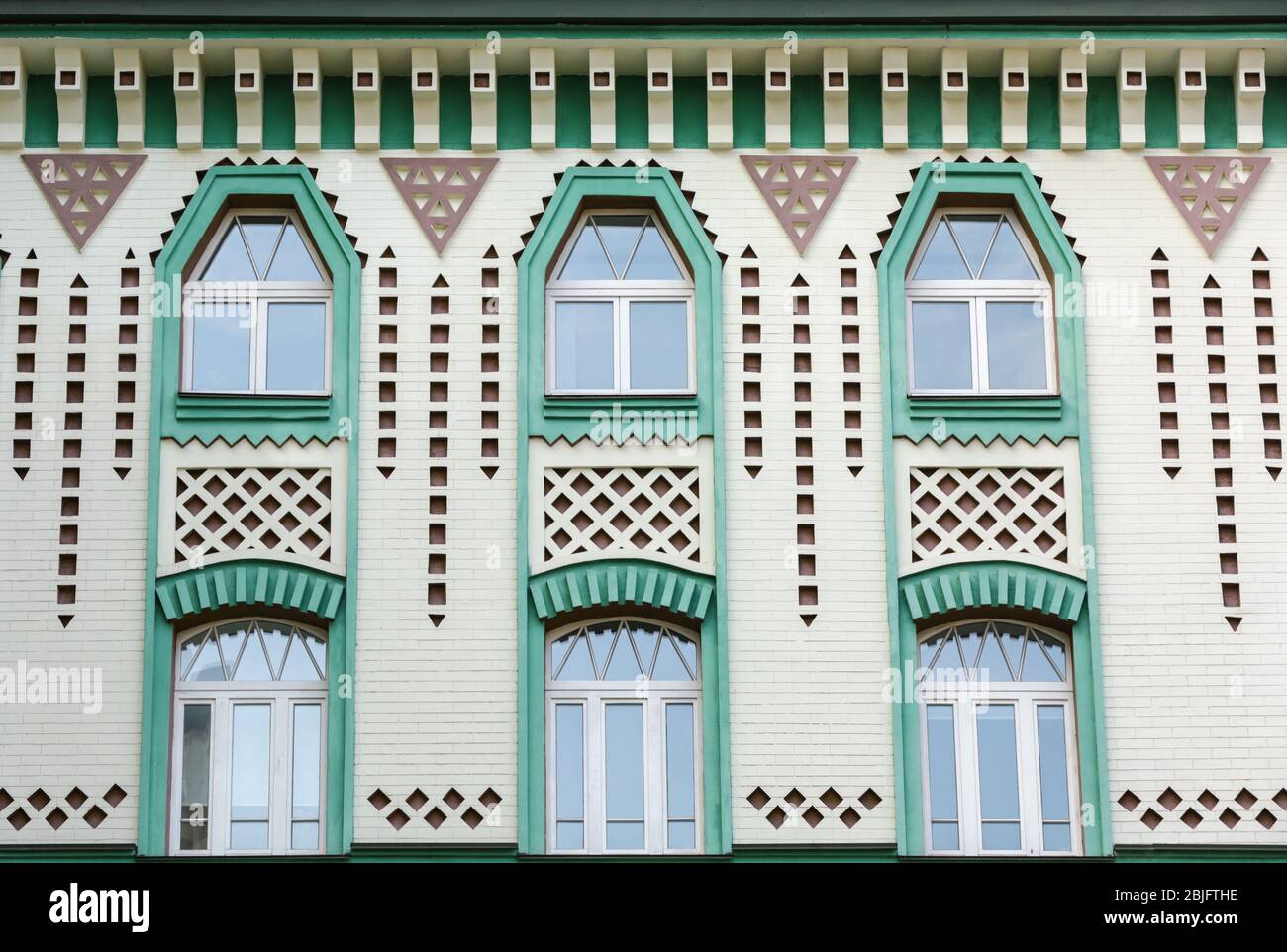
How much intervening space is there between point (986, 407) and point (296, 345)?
17.3 ft

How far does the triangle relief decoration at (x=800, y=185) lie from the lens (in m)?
20.1

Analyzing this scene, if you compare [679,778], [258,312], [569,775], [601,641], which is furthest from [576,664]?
[258,312]

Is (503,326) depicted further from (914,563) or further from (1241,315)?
(1241,315)

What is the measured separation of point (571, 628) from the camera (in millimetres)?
19391

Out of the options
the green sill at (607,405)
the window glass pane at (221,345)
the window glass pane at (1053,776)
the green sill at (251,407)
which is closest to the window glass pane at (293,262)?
the window glass pane at (221,345)

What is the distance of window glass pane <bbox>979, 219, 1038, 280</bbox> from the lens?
2028 centimetres

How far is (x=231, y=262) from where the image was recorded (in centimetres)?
2028

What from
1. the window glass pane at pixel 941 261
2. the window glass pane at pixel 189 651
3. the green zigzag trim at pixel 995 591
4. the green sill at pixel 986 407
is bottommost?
the window glass pane at pixel 189 651

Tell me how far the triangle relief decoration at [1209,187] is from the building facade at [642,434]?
0.03 meters

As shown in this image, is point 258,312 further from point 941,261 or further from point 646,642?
point 941,261

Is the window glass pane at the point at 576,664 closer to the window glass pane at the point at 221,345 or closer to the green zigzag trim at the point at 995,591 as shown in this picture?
the green zigzag trim at the point at 995,591

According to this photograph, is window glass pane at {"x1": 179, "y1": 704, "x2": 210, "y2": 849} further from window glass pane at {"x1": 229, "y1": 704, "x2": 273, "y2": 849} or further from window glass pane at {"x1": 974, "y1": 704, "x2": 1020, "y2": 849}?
window glass pane at {"x1": 974, "y1": 704, "x2": 1020, "y2": 849}

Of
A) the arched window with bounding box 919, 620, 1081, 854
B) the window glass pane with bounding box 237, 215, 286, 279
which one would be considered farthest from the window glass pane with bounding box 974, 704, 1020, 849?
the window glass pane with bounding box 237, 215, 286, 279
